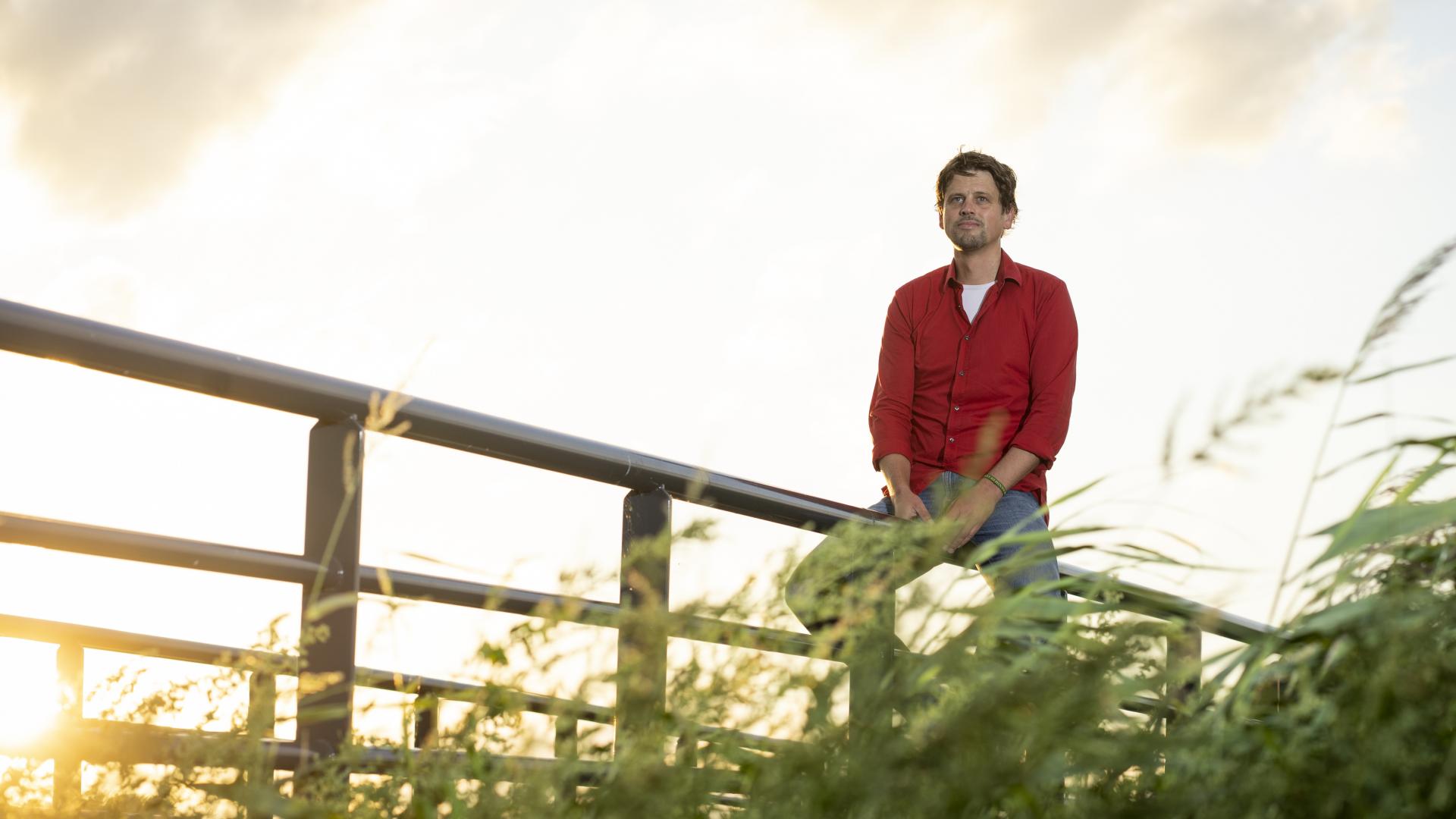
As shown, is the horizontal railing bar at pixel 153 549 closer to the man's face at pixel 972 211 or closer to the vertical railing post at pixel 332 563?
the vertical railing post at pixel 332 563

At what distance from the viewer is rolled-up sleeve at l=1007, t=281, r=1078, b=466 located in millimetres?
3822

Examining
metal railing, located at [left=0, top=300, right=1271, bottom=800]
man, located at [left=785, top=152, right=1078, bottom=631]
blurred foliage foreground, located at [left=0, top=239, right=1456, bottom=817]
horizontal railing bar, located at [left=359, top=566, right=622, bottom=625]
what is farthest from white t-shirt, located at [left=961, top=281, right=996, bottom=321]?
blurred foliage foreground, located at [left=0, top=239, right=1456, bottom=817]

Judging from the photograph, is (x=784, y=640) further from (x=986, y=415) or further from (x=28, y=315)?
(x=986, y=415)

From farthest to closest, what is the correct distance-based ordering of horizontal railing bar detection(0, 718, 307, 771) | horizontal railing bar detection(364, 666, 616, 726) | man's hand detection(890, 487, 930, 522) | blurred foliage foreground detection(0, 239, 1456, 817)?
man's hand detection(890, 487, 930, 522), horizontal railing bar detection(0, 718, 307, 771), horizontal railing bar detection(364, 666, 616, 726), blurred foliage foreground detection(0, 239, 1456, 817)

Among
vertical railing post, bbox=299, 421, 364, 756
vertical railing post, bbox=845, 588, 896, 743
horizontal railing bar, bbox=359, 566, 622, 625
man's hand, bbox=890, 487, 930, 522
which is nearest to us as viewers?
vertical railing post, bbox=845, 588, 896, 743

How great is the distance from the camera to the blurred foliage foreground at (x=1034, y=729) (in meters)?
1.08

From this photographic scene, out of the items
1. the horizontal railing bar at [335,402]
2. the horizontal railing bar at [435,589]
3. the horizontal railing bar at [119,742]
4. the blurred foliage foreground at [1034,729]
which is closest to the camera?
the blurred foliage foreground at [1034,729]

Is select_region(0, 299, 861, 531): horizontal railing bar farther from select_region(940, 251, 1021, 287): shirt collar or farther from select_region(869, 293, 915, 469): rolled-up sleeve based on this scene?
select_region(940, 251, 1021, 287): shirt collar

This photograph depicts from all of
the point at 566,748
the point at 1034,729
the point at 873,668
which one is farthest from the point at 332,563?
the point at 1034,729

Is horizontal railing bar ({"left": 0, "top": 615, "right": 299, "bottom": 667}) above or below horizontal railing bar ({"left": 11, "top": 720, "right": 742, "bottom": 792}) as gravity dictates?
above

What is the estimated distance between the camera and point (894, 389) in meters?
4.13

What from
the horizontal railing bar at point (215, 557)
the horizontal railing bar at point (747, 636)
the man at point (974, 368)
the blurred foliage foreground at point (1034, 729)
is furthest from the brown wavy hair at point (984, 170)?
the horizontal railing bar at point (747, 636)

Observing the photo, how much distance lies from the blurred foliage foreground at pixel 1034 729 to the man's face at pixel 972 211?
2787 millimetres

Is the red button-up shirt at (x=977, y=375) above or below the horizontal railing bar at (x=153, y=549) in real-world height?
above
